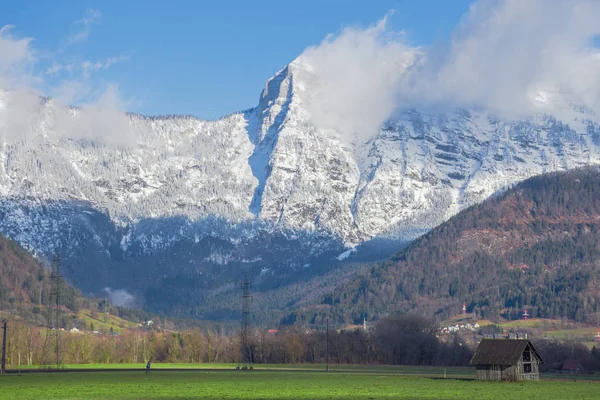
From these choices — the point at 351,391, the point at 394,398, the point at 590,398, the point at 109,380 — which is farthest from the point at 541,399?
the point at 109,380

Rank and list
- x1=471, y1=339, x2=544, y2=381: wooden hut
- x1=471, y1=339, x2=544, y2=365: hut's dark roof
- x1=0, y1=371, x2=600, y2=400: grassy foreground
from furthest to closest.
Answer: x1=471, y1=339, x2=544, y2=365: hut's dark roof → x1=471, y1=339, x2=544, y2=381: wooden hut → x1=0, y1=371, x2=600, y2=400: grassy foreground

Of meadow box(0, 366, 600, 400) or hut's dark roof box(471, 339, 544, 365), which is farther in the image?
hut's dark roof box(471, 339, 544, 365)

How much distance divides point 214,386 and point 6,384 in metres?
25.4

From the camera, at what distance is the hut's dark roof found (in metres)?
145

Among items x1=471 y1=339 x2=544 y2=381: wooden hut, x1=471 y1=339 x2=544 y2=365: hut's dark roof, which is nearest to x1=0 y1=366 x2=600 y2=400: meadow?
x1=471 y1=339 x2=544 y2=381: wooden hut

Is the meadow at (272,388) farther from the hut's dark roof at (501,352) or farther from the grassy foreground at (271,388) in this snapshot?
the hut's dark roof at (501,352)

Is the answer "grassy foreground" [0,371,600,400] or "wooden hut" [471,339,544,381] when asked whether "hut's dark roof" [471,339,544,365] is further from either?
"grassy foreground" [0,371,600,400]

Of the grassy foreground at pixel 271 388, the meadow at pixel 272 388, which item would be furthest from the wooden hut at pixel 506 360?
the grassy foreground at pixel 271 388

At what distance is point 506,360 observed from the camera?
144625mm

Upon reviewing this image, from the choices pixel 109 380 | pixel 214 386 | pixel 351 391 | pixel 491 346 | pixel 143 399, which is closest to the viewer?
pixel 143 399

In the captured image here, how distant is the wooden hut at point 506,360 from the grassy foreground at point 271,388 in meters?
4.30

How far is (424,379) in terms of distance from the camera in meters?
151

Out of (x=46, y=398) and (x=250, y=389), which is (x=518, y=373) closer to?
(x=250, y=389)

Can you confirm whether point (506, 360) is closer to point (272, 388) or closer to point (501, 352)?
point (501, 352)
